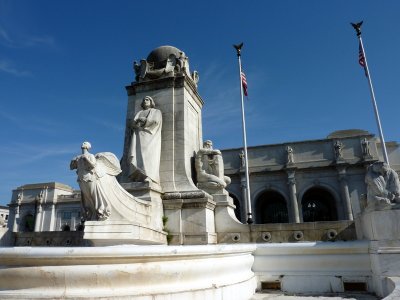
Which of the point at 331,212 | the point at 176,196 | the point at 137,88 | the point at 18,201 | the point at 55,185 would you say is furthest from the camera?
the point at 55,185

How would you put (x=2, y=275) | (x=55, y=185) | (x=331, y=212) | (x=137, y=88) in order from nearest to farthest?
(x=2, y=275), (x=137, y=88), (x=331, y=212), (x=55, y=185)

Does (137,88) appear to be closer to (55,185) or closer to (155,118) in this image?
(155,118)

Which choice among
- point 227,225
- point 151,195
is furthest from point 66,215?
point 227,225

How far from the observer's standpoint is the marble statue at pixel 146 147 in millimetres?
8008

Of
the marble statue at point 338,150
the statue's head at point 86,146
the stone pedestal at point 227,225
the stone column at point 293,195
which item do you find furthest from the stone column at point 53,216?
the statue's head at point 86,146

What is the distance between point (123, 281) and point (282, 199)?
3780cm

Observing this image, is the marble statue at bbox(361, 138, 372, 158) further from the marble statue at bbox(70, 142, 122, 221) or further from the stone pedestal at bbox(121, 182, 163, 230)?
the marble statue at bbox(70, 142, 122, 221)

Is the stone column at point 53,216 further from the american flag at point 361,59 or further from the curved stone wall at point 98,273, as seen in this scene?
the curved stone wall at point 98,273

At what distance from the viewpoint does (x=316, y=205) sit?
128 ft

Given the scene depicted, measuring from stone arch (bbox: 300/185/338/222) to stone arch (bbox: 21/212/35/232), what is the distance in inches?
1527

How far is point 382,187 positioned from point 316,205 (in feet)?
116

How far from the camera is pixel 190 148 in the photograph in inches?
363

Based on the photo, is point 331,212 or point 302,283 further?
point 331,212

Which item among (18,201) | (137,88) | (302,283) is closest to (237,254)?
(302,283)
